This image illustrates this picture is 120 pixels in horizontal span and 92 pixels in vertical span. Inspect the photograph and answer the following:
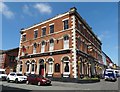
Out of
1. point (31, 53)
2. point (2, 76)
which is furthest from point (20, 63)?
point (2, 76)

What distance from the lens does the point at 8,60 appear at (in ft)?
140

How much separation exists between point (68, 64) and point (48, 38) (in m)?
7.69

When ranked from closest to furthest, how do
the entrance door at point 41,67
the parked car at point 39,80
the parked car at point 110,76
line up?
the parked car at point 39,80
the entrance door at point 41,67
the parked car at point 110,76

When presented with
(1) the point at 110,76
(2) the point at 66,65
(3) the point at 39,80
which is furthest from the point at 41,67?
(1) the point at 110,76

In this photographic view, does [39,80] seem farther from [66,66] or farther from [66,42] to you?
[66,42]

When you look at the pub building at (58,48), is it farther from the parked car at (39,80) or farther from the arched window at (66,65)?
the parked car at (39,80)

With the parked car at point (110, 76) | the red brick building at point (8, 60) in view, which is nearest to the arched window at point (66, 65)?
the parked car at point (110, 76)

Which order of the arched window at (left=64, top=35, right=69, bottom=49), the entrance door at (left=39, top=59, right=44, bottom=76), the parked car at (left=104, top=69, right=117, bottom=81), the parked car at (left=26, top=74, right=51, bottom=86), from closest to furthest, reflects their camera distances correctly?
the parked car at (left=26, top=74, right=51, bottom=86) → the arched window at (left=64, top=35, right=69, bottom=49) → the entrance door at (left=39, top=59, right=44, bottom=76) → the parked car at (left=104, top=69, right=117, bottom=81)

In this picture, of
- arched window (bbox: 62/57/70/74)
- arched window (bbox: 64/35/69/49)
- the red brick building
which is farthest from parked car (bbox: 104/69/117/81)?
the red brick building

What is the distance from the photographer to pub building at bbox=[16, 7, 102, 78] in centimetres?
2672

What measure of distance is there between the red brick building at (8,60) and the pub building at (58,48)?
6696 millimetres

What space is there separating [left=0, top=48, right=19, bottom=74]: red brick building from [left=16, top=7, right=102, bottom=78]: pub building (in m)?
6.70

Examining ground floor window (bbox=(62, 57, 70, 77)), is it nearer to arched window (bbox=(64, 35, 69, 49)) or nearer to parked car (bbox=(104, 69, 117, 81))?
arched window (bbox=(64, 35, 69, 49))

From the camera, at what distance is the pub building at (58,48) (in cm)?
2672
